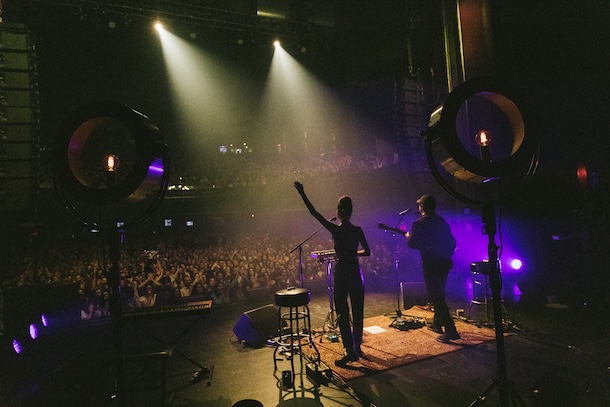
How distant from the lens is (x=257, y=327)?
16.0 feet

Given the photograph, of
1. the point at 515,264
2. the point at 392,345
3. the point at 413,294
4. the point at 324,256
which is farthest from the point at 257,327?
the point at 515,264

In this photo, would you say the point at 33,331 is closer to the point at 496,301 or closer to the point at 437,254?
the point at 437,254

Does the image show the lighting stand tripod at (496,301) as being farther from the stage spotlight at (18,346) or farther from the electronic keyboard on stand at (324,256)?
the stage spotlight at (18,346)

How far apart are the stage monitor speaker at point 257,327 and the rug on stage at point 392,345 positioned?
0.72 meters

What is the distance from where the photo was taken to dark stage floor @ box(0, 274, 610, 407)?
3055 mm

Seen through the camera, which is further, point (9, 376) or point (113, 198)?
point (9, 376)

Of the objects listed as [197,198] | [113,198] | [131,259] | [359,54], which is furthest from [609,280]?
[197,198]

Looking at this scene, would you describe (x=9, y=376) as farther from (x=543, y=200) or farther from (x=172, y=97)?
(x=172, y=97)

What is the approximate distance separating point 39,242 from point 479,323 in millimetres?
Answer: 9823

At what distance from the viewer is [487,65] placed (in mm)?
5793

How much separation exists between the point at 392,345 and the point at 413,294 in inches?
79.0

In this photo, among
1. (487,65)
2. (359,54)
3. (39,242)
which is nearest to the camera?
(487,65)

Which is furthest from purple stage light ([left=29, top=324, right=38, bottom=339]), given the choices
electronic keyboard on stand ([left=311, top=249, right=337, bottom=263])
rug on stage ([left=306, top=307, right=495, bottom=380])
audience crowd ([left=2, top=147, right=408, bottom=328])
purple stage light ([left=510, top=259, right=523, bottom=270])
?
purple stage light ([left=510, top=259, right=523, bottom=270])

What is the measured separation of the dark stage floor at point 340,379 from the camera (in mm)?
3055
